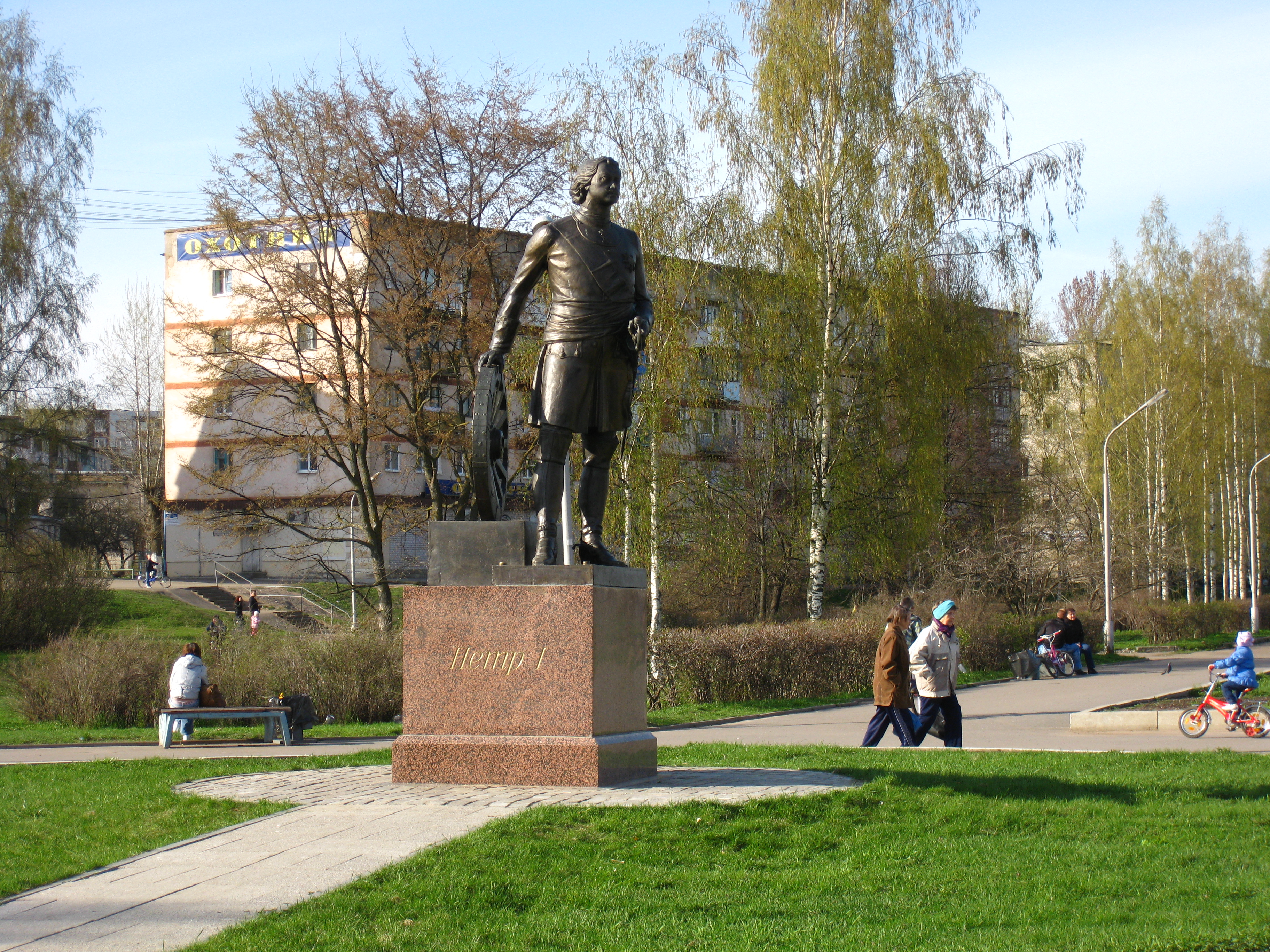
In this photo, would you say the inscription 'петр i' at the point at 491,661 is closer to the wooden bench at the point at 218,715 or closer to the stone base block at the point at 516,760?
the stone base block at the point at 516,760

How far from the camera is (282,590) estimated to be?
47.4m

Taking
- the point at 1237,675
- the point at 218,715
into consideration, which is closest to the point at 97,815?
the point at 218,715

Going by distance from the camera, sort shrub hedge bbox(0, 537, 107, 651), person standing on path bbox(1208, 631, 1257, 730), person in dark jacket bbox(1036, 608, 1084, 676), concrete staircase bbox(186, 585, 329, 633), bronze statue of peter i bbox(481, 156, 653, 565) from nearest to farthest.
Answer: bronze statue of peter i bbox(481, 156, 653, 565) < person standing on path bbox(1208, 631, 1257, 730) < person in dark jacket bbox(1036, 608, 1084, 676) < shrub hedge bbox(0, 537, 107, 651) < concrete staircase bbox(186, 585, 329, 633)

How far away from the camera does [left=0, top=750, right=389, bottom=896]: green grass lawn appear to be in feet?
21.5

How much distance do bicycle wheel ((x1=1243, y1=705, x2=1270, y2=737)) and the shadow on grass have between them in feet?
19.7

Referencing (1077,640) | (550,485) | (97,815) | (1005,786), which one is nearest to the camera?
(97,815)

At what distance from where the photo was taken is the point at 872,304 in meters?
24.2

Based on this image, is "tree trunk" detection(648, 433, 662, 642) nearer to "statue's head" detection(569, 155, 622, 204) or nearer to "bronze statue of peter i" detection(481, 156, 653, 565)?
"bronze statue of peter i" detection(481, 156, 653, 565)

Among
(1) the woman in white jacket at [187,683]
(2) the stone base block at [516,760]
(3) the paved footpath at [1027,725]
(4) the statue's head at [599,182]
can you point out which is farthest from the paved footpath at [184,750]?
(4) the statue's head at [599,182]

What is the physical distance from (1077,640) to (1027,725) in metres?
11.5

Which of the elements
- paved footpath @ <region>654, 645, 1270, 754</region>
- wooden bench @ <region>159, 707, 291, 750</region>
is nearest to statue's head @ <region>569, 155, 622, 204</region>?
paved footpath @ <region>654, 645, 1270, 754</region>

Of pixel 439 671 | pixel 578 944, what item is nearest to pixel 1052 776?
pixel 439 671

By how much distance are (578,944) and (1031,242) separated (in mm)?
24740

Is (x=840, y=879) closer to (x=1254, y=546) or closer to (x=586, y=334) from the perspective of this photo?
(x=586, y=334)
